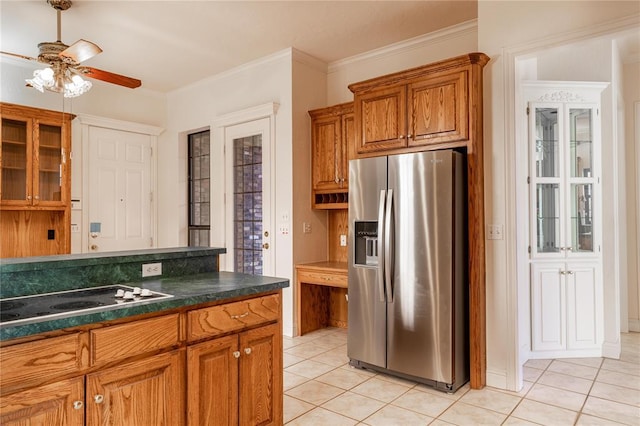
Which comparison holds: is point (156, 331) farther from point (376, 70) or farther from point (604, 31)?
point (376, 70)

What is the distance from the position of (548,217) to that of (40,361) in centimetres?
381

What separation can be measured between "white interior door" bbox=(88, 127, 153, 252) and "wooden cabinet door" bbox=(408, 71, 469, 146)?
157 inches

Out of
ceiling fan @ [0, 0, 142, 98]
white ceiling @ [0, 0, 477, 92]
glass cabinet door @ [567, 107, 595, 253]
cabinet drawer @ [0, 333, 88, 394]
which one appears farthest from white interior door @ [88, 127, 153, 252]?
glass cabinet door @ [567, 107, 595, 253]

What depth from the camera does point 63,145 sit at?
4.60 meters

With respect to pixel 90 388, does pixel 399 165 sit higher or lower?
higher

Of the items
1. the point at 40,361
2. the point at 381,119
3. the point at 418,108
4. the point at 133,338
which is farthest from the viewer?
the point at 381,119

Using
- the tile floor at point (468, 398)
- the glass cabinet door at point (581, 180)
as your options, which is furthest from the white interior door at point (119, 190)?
the glass cabinet door at point (581, 180)

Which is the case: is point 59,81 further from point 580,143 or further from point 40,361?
point 580,143

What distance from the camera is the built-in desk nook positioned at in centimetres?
411

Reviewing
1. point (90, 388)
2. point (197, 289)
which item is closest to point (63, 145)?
point (197, 289)

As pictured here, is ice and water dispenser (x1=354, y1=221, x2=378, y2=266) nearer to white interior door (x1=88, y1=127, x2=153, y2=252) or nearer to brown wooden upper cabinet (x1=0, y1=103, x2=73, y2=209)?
brown wooden upper cabinet (x1=0, y1=103, x2=73, y2=209)

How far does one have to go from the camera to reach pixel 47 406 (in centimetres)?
147

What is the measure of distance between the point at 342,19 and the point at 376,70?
0.91m

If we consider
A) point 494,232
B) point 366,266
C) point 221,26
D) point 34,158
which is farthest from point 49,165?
point 494,232
